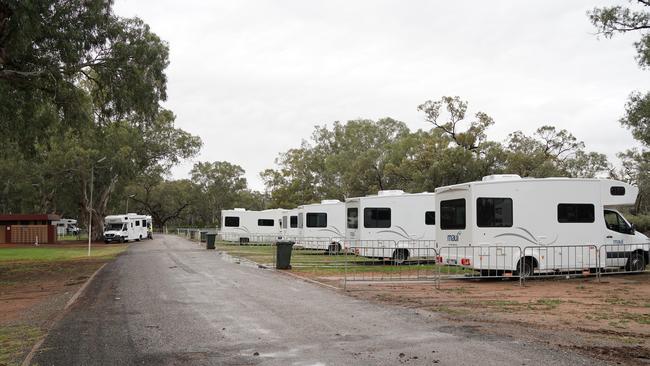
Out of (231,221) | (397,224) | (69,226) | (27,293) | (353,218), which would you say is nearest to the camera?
(27,293)

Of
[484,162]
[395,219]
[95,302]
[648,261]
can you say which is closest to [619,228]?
[648,261]

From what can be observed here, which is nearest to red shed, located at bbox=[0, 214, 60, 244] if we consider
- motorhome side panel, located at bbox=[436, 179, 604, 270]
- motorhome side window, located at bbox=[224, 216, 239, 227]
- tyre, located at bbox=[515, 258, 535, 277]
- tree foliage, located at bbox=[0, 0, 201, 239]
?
motorhome side window, located at bbox=[224, 216, 239, 227]

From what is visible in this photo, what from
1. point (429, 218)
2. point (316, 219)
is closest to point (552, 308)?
point (429, 218)

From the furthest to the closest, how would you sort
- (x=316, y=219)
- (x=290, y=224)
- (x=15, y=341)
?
(x=290, y=224)
(x=316, y=219)
(x=15, y=341)

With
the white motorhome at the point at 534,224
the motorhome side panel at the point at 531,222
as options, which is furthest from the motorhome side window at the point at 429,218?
the motorhome side panel at the point at 531,222

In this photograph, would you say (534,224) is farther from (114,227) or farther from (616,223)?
(114,227)

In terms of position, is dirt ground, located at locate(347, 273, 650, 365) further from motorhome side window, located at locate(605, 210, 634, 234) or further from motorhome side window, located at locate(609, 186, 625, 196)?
motorhome side window, located at locate(609, 186, 625, 196)

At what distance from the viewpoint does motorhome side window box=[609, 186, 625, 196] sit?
653 inches

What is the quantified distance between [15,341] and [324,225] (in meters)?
22.2

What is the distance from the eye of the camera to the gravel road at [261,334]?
6.80 meters

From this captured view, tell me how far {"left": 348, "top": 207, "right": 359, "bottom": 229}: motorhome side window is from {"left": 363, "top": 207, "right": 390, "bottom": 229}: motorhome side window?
1.55 ft

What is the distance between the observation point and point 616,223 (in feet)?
55.6

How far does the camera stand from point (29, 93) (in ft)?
64.9

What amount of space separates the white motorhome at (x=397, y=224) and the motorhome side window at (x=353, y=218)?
230 mm
